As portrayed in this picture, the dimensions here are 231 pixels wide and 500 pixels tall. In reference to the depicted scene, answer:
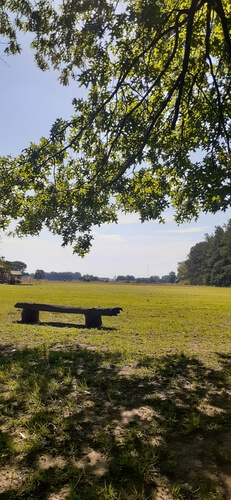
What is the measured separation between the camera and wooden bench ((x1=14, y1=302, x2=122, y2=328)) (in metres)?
15.0

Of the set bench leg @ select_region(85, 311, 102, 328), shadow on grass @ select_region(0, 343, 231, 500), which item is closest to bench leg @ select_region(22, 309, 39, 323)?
bench leg @ select_region(85, 311, 102, 328)

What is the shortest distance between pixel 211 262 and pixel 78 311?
114 metres

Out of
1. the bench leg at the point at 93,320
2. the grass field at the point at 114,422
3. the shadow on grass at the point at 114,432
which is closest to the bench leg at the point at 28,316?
the bench leg at the point at 93,320

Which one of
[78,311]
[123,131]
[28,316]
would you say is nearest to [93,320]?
[78,311]

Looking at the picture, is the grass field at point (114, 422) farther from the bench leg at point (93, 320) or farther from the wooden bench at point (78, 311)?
the bench leg at point (93, 320)

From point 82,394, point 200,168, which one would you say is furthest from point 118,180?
point 82,394

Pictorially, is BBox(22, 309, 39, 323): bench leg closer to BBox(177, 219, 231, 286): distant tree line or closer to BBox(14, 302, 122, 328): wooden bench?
BBox(14, 302, 122, 328): wooden bench

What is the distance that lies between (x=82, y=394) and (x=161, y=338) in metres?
6.85

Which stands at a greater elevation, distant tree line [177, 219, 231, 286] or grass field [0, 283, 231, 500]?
distant tree line [177, 219, 231, 286]

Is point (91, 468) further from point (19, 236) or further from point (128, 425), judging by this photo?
point (19, 236)

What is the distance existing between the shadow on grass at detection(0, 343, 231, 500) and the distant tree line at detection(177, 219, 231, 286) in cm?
10473

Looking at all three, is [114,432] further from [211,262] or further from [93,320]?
[211,262]

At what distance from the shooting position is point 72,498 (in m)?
3.36

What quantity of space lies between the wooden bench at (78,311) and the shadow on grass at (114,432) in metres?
6.58
